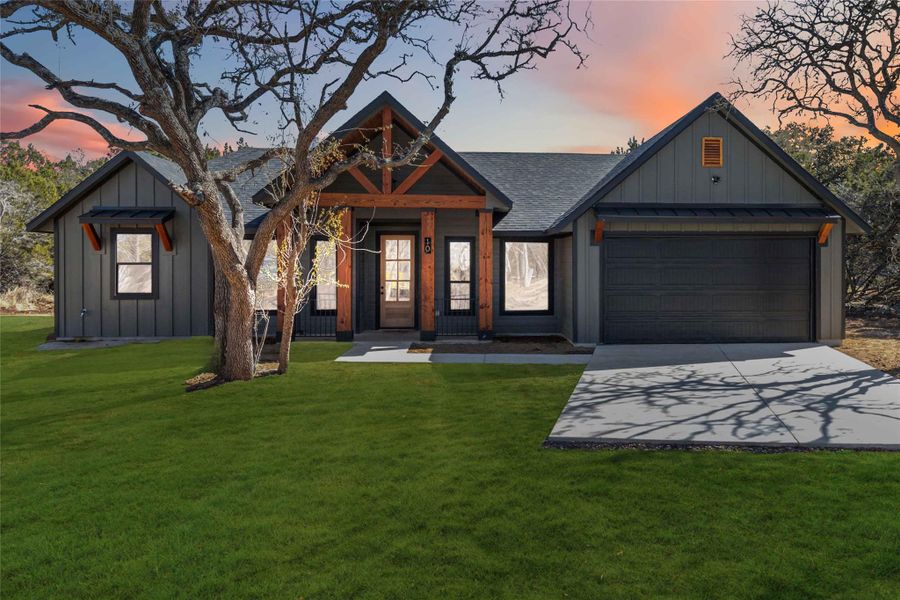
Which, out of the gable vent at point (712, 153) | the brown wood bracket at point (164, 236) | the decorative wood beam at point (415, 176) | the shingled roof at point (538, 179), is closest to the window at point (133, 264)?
the brown wood bracket at point (164, 236)

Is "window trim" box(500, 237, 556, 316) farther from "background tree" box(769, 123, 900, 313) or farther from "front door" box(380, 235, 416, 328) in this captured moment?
"background tree" box(769, 123, 900, 313)

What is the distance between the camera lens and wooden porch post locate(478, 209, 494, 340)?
46.2ft

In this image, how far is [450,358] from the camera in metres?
12.0

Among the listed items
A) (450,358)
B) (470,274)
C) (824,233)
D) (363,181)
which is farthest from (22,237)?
(824,233)

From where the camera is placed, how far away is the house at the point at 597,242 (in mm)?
13672

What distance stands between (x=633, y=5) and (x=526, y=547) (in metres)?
11.2

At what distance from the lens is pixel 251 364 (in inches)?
390

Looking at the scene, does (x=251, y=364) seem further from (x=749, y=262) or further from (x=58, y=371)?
(x=749, y=262)

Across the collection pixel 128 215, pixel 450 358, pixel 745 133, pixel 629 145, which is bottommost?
pixel 450 358

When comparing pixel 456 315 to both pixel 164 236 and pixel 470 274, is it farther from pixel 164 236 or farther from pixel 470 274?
pixel 164 236

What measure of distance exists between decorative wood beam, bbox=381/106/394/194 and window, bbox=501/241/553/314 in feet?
12.4

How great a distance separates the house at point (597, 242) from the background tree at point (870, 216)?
6108mm

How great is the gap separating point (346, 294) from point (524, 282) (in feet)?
15.4

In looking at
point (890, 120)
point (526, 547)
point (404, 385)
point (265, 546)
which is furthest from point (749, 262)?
point (265, 546)
